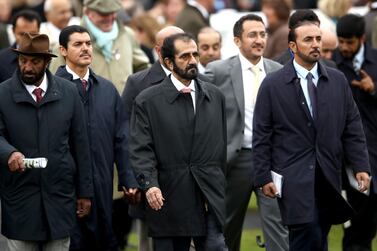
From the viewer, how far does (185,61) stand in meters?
11.6

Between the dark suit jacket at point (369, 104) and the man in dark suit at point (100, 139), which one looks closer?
the man in dark suit at point (100, 139)

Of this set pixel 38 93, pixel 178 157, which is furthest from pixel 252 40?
pixel 38 93

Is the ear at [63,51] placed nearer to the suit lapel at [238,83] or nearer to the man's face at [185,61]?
the man's face at [185,61]

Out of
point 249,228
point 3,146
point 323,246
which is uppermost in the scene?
point 3,146

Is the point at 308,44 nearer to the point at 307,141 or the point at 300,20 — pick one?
the point at 300,20

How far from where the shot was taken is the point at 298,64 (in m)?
11.7

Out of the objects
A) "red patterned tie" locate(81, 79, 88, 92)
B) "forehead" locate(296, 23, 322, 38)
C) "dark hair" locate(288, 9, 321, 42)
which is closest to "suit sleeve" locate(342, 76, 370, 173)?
"forehead" locate(296, 23, 322, 38)

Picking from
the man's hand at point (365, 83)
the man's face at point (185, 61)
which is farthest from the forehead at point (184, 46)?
the man's hand at point (365, 83)

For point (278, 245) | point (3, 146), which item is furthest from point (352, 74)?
point (3, 146)

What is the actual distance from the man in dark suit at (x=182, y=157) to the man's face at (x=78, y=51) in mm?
1000

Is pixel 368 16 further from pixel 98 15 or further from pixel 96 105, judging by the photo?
pixel 96 105

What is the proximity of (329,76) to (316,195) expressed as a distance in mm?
1017

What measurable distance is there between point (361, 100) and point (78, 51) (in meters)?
3.17

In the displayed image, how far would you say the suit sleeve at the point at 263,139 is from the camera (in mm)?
11648
